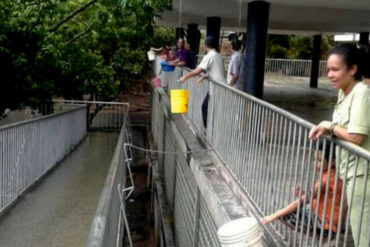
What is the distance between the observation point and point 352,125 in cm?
262

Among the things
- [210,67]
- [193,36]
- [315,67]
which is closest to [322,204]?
[210,67]

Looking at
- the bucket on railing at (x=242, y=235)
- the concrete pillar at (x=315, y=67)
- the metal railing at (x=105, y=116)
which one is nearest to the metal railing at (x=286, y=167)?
the bucket on railing at (x=242, y=235)

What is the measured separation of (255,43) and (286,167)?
5.04m

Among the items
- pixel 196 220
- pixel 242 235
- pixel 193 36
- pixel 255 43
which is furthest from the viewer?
pixel 193 36

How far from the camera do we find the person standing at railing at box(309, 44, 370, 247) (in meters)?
2.58

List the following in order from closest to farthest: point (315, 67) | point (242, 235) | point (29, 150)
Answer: point (242, 235) → point (29, 150) → point (315, 67)

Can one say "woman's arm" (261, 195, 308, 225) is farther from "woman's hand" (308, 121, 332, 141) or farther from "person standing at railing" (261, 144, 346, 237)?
"woman's hand" (308, 121, 332, 141)

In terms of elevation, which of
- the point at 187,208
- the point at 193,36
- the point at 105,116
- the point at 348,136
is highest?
the point at 193,36

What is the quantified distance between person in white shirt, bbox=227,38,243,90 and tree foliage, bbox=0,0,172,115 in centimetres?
415

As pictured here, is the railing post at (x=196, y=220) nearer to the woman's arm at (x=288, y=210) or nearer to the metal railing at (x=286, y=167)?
the metal railing at (x=286, y=167)

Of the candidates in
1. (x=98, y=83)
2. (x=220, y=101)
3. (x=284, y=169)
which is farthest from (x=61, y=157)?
(x=284, y=169)

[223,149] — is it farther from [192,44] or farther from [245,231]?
[192,44]

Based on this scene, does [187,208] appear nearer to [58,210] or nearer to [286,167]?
[58,210]

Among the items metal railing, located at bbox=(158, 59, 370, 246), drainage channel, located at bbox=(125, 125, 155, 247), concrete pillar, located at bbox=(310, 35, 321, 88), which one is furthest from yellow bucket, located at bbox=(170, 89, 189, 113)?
concrete pillar, located at bbox=(310, 35, 321, 88)
